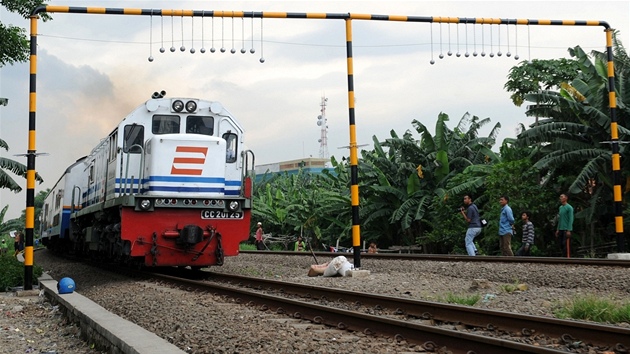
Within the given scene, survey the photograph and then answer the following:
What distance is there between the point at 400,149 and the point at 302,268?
11.8m

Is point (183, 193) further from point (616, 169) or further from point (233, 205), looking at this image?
point (616, 169)

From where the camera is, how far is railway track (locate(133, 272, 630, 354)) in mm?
5754

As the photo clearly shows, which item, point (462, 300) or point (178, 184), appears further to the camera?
point (178, 184)

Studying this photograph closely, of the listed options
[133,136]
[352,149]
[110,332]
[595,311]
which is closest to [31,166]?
[133,136]

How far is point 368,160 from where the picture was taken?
2895 cm

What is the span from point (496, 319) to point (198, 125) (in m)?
8.82

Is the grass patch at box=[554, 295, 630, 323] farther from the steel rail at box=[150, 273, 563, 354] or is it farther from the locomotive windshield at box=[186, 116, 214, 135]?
the locomotive windshield at box=[186, 116, 214, 135]

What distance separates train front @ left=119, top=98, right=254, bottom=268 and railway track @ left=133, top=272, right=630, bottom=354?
311cm

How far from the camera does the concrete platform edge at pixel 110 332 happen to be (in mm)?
5809

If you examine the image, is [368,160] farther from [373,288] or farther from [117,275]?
[373,288]

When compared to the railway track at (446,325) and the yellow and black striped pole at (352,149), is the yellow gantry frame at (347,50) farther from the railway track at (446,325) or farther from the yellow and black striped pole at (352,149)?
the railway track at (446,325)

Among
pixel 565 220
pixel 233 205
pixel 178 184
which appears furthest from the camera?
pixel 565 220

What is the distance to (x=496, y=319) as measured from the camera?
23.1 feet

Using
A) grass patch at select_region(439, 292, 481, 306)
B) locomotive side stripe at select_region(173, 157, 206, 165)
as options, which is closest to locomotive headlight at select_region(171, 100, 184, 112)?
locomotive side stripe at select_region(173, 157, 206, 165)
